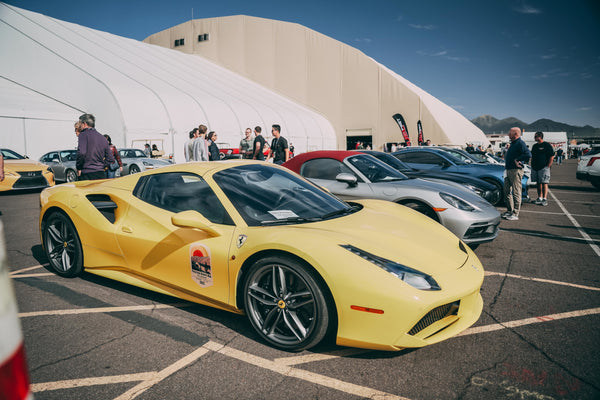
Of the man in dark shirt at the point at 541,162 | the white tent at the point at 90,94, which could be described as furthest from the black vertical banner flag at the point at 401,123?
the man in dark shirt at the point at 541,162

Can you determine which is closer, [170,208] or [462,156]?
[170,208]

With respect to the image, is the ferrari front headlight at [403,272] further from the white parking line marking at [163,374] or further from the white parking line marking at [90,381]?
the white parking line marking at [90,381]

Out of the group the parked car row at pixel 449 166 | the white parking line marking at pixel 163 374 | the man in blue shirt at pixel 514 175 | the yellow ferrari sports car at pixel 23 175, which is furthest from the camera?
the yellow ferrari sports car at pixel 23 175

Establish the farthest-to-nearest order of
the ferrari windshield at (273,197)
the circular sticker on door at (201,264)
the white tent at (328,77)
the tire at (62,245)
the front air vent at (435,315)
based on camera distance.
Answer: the white tent at (328,77) → the tire at (62,245) → the ferrari windshield at (273,197) → the circular sticker on door at (201,264) → the front air vent at (435,315)

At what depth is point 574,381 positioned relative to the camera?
7.29 ft

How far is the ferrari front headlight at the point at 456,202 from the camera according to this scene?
4.94 metres

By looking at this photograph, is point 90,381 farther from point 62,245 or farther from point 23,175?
point 23,175

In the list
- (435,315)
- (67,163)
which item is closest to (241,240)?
(435,315)

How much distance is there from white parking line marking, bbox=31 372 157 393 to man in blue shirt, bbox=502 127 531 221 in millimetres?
7433

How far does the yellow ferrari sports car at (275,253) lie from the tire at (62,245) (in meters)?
0.01

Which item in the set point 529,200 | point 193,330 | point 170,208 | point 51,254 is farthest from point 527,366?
point 529,200

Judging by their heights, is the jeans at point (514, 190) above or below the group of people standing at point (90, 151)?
below

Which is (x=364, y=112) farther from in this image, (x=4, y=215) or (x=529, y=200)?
(x=4, y=215)

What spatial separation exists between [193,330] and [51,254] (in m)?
2.19
